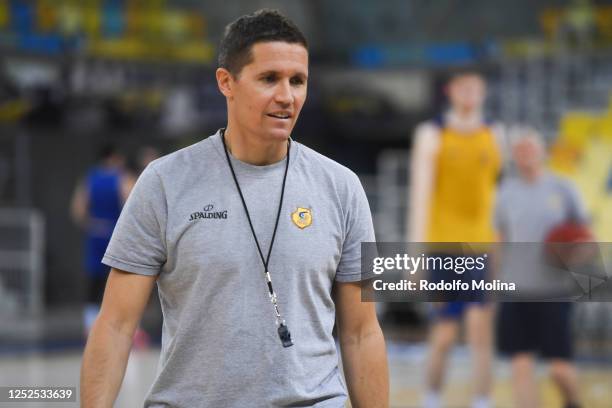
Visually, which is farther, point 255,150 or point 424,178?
point 424,178

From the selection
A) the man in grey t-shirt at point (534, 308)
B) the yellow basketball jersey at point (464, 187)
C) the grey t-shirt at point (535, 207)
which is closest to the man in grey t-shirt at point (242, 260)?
the man in grey t-shirt at point (534, 308)

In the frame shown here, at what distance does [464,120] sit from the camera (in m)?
8.39

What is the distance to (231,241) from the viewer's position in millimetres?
3379

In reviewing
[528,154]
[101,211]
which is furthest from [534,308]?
[101,211]

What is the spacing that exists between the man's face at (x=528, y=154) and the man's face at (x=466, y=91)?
18.0 inches

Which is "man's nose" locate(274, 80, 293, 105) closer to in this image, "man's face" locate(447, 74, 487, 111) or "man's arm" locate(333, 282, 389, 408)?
"man's arm" locate(333, 282, 389, 408)

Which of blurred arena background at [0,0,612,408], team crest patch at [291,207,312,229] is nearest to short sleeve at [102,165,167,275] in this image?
team crest patch at [291,207,312,229]

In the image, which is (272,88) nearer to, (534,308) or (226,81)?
(226,81)

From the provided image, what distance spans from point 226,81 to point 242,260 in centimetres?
54

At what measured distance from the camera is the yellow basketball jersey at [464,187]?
8289mm

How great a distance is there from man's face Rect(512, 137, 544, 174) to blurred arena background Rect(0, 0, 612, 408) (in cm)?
740

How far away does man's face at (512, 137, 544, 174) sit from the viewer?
8023mm

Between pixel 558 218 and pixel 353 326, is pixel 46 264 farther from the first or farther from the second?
pixel 353 326

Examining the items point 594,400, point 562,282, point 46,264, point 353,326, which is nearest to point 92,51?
point 46,264
